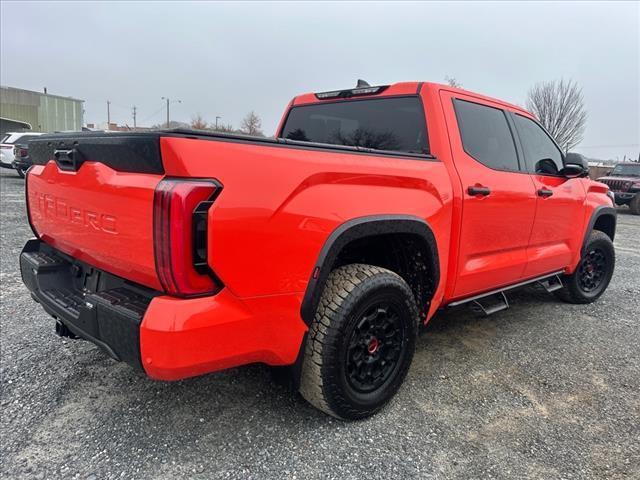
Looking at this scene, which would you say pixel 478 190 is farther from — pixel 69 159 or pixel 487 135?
pixel 69 159

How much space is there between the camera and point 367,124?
3.37m

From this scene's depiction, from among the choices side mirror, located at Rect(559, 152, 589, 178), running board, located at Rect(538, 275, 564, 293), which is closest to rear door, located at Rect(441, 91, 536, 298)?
side mirror, located at Rect(559, 152, 589, 178)

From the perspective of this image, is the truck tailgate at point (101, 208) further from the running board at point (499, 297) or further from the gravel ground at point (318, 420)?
the running board at point (499, 297)

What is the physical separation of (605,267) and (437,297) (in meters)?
3.13

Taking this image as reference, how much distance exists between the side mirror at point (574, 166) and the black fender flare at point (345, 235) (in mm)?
1975

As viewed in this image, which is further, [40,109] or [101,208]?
[40,109]

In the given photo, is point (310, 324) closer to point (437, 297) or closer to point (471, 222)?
point (437, 297)

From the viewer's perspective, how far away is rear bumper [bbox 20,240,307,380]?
1.75m

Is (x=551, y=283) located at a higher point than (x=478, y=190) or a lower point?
lower

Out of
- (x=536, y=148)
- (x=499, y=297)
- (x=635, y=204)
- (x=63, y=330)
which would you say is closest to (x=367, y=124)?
(x=536, y=148)

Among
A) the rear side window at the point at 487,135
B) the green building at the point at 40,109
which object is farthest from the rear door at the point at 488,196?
the green building at the point at 40,109

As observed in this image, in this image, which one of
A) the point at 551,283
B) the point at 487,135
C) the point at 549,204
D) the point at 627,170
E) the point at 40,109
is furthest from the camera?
the point at 40,109

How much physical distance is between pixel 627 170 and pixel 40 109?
5674cm

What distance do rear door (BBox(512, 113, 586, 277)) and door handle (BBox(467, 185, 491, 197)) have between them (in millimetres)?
Result: 807
